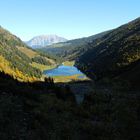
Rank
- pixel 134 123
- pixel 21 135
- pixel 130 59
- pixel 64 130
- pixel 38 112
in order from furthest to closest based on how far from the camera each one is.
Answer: pixel 130 59 → pixel 134 123 → pixel 38 112 → pixel 64 130 → pixel 21 135

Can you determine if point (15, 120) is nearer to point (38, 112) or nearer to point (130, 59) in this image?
point (38, 112)

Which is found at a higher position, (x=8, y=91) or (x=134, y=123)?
(x=8, y=91)

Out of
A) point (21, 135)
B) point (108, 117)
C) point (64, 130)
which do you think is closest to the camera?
point (21, 135)

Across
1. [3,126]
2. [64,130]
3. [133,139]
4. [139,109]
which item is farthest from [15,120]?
[139,109]

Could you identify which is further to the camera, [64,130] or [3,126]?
[64,130]

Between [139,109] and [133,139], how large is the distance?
1219cm

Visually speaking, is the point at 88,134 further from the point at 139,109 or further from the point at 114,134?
the point at 139,109

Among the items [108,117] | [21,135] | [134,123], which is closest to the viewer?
[21,135]

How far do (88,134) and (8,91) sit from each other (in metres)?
9.82

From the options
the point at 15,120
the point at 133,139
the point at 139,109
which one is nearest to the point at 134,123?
the point at 133,139

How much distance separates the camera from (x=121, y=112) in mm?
29797

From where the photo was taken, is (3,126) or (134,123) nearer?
(3,126)

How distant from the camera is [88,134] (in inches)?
774

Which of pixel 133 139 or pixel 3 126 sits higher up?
pixel 3 126
